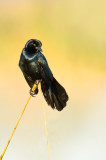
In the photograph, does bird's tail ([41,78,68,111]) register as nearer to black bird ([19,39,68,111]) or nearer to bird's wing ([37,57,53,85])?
black bird ([19,39,68,111])

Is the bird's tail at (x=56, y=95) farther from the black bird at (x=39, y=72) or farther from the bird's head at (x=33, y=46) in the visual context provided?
the bird's head at (x=33, y=46)

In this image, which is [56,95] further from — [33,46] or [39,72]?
[33,46]

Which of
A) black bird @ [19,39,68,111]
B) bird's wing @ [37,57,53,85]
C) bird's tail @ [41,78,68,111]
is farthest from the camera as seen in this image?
bird's wing @ [37,57,53,85]

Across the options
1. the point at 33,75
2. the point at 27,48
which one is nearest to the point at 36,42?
the point at 27,48

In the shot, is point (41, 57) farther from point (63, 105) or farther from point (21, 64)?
point (63, 105)

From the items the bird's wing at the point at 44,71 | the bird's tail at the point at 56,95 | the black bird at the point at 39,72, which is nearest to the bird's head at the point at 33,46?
the black bird at the point at 39,72

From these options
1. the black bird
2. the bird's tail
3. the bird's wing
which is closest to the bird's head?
the black bird

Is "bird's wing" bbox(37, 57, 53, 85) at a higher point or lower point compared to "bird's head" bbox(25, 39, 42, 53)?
lower
